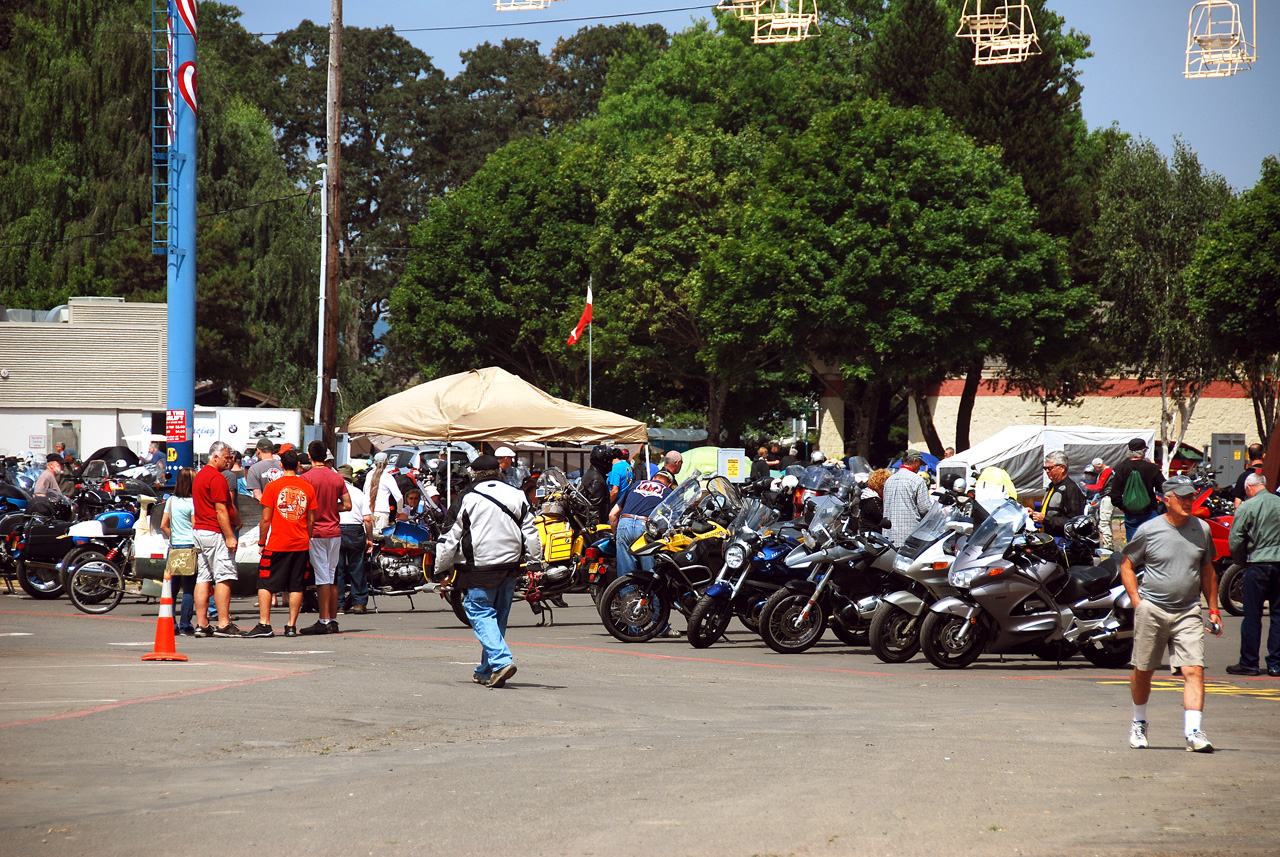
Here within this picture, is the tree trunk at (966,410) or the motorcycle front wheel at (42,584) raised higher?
the tree trunk at (966,410)

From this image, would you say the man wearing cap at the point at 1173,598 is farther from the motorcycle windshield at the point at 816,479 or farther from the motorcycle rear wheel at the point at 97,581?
the motorcycle rear wheel at the point at 97,581

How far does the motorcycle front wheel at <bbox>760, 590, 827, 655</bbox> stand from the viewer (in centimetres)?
1270

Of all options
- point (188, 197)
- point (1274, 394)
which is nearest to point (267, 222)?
point (188, 197)

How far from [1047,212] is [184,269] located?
89.0ft

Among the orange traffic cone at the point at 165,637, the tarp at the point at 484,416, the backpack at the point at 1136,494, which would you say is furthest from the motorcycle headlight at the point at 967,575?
the tarp at the point at 484,416

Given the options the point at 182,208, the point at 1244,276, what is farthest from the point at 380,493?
the point at 1244,276

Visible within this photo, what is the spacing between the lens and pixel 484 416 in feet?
70.8

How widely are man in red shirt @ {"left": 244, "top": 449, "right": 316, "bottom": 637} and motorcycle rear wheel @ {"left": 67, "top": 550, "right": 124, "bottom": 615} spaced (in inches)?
127

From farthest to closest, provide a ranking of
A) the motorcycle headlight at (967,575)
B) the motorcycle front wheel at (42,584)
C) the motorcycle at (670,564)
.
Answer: the motorcycle front wheel at (42,584) < the motorcycle at (670,564) < the motorcycle headlight at (967,575)

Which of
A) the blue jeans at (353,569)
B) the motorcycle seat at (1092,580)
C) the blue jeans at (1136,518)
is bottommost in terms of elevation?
the blue jeans at (353,569)

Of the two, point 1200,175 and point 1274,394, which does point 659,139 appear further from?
point 1274,394

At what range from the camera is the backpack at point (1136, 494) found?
624 inches

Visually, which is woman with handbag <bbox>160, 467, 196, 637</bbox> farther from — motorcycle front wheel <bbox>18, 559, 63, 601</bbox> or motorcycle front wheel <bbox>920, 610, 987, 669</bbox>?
motorcycle front wheel <bbox>920, 610, 987, 669</bbox>

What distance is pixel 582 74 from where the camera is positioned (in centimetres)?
7069
